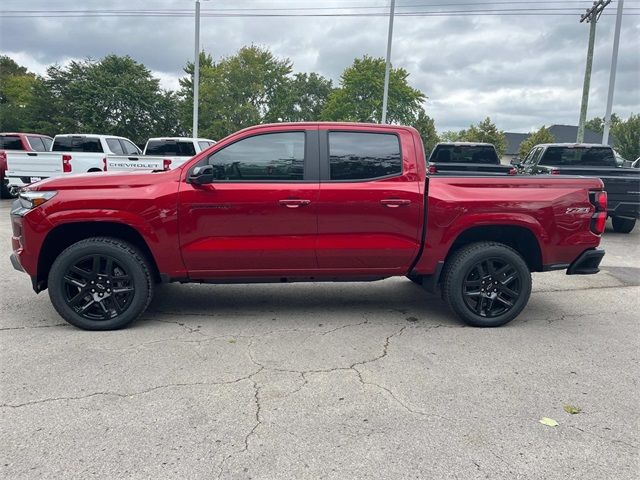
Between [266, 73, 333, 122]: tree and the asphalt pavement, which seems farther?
[266, 73, 333, 122]: tree

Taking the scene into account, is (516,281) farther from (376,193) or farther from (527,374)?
(376,193)

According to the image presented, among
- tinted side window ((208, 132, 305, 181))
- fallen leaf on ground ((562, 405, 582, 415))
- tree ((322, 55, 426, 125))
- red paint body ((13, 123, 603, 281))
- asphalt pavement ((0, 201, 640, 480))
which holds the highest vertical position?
tree ((322, 55, 426, 125))

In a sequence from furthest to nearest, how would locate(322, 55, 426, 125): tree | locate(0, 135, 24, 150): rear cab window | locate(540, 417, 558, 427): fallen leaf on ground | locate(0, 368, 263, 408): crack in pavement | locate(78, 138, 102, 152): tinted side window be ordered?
locate(322, 55, 426, 125): tree
locate(0, 135, 24, 150): rear cab window
locate(78, 138, 102, 152): tinted side window
locate(0, 368, 263, 408): crack in pavement
locate(540, 417, 558, 427): fallen leaf on ground

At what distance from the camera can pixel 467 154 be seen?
13.4 meters

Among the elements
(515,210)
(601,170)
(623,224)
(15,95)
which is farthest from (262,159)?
(15,95)

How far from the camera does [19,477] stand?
94.7 inches

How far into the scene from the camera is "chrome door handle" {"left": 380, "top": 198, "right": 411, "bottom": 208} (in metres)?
4.47

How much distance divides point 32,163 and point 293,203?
38.3 feet

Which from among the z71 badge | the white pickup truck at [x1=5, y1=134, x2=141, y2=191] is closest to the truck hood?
the z71 badge

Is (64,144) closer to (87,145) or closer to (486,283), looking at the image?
(87,145)

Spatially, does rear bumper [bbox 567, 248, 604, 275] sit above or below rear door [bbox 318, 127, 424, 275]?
below

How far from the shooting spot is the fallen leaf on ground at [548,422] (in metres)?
2.99

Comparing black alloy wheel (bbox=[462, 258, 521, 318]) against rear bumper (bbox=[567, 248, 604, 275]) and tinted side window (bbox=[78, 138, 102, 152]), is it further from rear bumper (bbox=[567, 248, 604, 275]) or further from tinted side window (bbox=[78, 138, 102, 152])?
tinted side window (bbox=[78, 138, 102, 152])

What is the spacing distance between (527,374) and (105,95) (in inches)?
1529
